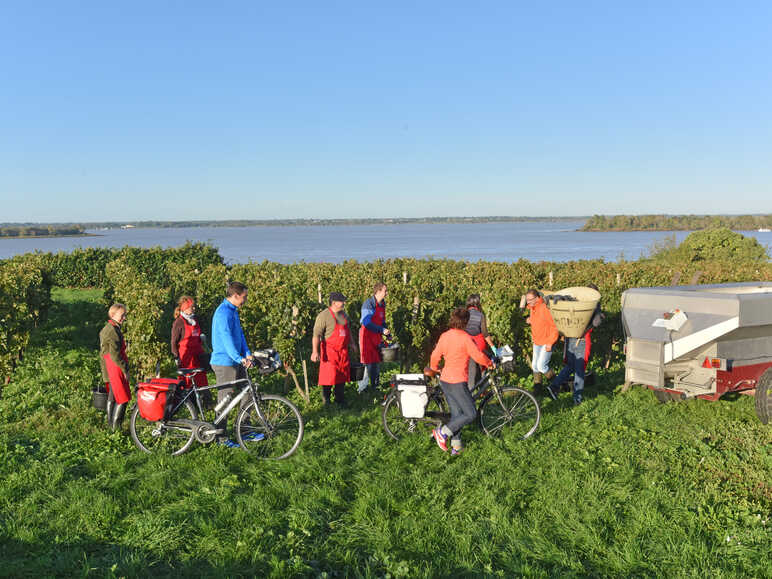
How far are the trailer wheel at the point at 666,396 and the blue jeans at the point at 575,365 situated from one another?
1.09 meters

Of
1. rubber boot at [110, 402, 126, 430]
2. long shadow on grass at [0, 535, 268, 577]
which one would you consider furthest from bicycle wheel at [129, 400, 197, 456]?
long shadow on grass at [0, 535, 268, 577]

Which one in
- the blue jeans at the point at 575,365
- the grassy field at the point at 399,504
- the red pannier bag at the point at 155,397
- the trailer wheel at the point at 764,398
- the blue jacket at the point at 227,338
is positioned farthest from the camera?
the blue jeans at the point at 575,365

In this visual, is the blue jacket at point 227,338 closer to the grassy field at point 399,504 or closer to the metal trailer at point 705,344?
the grassy field at point 399,504

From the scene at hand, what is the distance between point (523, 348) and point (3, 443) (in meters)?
8.88

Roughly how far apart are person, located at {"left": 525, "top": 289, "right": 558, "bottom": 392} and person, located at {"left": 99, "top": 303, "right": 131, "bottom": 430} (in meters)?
5.78

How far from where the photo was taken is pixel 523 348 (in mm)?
11680

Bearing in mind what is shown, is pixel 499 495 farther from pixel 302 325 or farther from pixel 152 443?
pixel 302 325

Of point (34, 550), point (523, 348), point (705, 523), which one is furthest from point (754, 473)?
point (34, 550)

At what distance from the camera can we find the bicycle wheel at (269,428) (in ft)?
21.0

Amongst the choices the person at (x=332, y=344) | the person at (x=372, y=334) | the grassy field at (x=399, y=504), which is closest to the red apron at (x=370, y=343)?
the person at (x=372, y=334)

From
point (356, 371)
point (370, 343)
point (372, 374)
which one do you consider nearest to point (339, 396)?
point (356, 371)

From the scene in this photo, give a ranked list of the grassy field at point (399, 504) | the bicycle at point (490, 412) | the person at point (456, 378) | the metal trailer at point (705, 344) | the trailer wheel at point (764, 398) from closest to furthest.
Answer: the grassy field at point (399, 504)
the person at point (456, 378)
the bicycle at point (490, 412)
the metal trailer at point (705, 344)
the trailer wheel at point (764, 398)

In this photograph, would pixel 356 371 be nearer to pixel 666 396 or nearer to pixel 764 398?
pixel 666 396

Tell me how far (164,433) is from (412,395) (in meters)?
2.90
